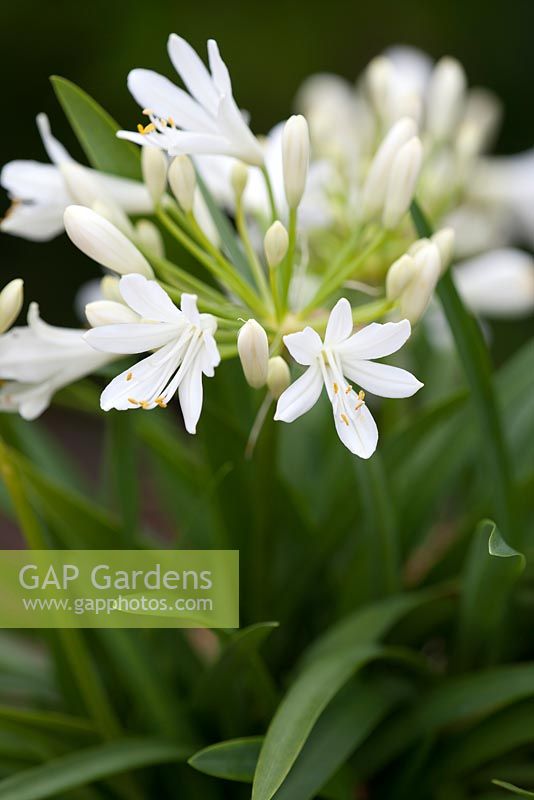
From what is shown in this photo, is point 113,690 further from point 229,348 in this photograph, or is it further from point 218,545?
point 229,348

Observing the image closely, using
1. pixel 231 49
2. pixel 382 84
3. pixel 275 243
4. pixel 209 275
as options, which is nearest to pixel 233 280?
pixel 275 243

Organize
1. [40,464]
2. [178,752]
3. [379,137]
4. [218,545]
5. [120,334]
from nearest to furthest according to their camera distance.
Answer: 1. [120,334]
2. [178,752]
3. [218,545]
4. [40,464]
5. [379,137]

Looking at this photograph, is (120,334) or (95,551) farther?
(95,551)

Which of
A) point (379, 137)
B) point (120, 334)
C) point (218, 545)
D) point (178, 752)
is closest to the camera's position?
point (120, 334)

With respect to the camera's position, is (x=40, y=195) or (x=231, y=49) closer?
(x=40, y=195)

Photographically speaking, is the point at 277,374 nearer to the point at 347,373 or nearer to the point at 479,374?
the point at 347,373

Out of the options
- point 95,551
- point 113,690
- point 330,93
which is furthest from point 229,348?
point 330,93
